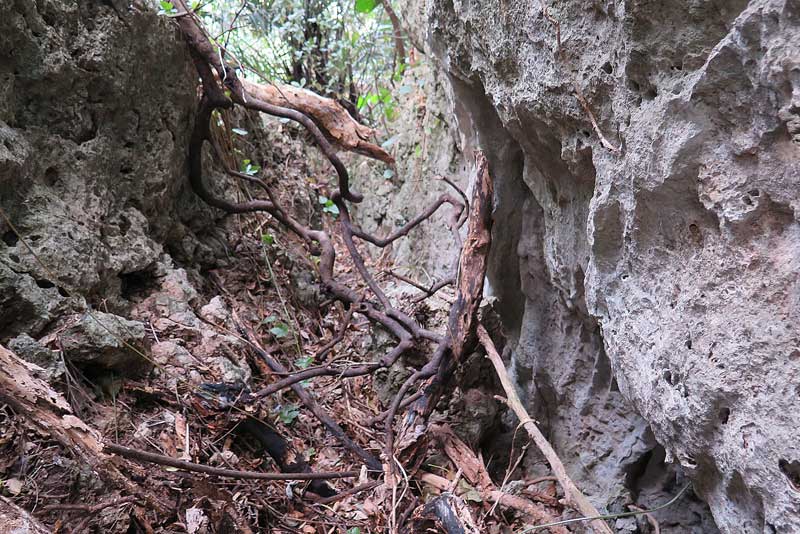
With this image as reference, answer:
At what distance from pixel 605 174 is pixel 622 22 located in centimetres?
36

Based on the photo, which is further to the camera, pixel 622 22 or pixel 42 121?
pixel 42 121

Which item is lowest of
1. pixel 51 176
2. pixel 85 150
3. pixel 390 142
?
pixel 51 176

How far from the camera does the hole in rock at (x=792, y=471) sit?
960mm

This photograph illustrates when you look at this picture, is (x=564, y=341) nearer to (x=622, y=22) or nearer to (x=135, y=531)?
(x=622, y=22)

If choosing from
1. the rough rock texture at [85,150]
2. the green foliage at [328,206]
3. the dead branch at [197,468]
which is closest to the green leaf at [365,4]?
the green foliage at [328,206]

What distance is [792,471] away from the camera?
0.97 m

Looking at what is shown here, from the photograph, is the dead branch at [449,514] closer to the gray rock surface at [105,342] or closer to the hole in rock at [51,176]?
the gray rock surface at [105,342]

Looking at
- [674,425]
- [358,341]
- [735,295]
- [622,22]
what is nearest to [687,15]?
[622,22]

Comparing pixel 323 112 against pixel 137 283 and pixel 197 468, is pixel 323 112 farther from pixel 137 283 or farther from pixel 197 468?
pixel 197 468

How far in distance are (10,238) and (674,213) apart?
1960 millimetres

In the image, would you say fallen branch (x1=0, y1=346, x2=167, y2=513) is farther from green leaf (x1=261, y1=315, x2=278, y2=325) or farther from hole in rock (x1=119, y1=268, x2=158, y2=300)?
green leaf (x1=261, y1=315, x2=278, y2=325)

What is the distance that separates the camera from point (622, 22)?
1.26m

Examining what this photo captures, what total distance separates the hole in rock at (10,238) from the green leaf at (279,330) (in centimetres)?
122

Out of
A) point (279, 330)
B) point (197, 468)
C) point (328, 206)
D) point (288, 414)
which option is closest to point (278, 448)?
point (288, 414)
